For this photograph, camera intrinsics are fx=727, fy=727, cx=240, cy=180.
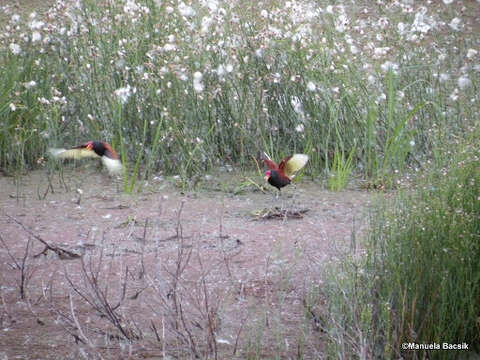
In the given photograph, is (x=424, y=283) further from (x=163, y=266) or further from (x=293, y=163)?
(x=293, y=163)

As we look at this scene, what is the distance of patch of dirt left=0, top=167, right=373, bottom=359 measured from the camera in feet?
9.04

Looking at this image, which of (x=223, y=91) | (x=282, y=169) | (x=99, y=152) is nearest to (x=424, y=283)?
(x=282, y=169)

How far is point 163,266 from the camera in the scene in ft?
9.42

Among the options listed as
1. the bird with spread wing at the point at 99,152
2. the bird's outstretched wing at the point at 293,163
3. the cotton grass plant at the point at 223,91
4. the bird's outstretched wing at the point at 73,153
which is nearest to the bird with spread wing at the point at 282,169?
the bird's outstretched wing at the point at 293,163

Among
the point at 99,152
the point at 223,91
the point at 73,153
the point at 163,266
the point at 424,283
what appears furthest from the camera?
the point at 223,91

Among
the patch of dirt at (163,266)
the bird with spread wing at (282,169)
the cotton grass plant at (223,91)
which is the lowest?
the patch of dirt at (163,266)

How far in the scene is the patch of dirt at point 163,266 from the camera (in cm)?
275

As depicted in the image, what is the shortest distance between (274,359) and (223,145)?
284 centimetres

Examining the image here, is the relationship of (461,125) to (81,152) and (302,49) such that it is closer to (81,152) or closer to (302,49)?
(302,49)

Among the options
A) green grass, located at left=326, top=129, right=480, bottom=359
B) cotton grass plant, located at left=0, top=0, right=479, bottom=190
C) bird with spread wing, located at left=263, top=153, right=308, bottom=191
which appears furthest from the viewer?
cotton grass plant, located at left=0, top=0, right=479, bottom=190

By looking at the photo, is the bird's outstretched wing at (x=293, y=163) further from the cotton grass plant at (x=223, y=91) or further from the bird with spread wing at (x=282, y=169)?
the cotton grass plant at (x=223, y=91)

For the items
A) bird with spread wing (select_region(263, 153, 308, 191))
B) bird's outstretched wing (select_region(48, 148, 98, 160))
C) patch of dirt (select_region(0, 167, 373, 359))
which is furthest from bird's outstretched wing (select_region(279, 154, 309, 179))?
bird's outstretched wing (select_region(48, 148, 98, 160))

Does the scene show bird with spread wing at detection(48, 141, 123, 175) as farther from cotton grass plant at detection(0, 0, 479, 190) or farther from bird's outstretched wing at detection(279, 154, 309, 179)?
bird's outstretched wing at detection(279, 154, 309, 179)

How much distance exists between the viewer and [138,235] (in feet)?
13.0
